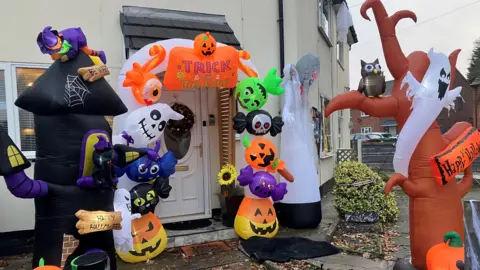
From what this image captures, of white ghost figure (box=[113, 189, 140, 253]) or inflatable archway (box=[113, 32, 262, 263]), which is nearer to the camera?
white ghost figure (box=[113, 189, 140, 253])

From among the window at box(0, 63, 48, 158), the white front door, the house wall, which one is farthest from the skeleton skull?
the window at box(0, 63, 48, 158)

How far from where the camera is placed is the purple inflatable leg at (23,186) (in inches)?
105

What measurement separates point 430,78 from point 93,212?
3536 millimetres

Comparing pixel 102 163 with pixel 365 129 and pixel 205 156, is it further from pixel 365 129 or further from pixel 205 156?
pixel 365 129

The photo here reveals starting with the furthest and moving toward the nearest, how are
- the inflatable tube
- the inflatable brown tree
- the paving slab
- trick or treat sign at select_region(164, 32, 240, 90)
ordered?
trick or treat sign at select_region(164, 32, 240, 90) → the inflatable tube → the paving slab → the inflatable brown tree

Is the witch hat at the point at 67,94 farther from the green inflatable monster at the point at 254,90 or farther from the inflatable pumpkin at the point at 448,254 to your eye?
the inflatable pumpkin at the point at 448,254

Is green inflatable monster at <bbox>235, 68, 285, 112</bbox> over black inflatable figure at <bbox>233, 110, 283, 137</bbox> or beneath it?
over

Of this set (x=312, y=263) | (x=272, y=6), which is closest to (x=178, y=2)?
(x=272, y=6)

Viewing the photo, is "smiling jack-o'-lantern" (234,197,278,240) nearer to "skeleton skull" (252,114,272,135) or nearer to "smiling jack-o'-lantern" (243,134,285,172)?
"smiling jack-o'-lantern" (243,134,285,172)

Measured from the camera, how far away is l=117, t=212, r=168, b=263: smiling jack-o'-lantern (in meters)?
4.71

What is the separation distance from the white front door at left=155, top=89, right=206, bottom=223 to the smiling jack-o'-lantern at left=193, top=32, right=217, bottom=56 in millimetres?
1560

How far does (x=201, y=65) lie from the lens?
493 centimetres

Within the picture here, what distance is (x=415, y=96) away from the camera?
3.74m

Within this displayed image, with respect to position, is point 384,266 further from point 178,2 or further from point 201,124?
point 178,2
